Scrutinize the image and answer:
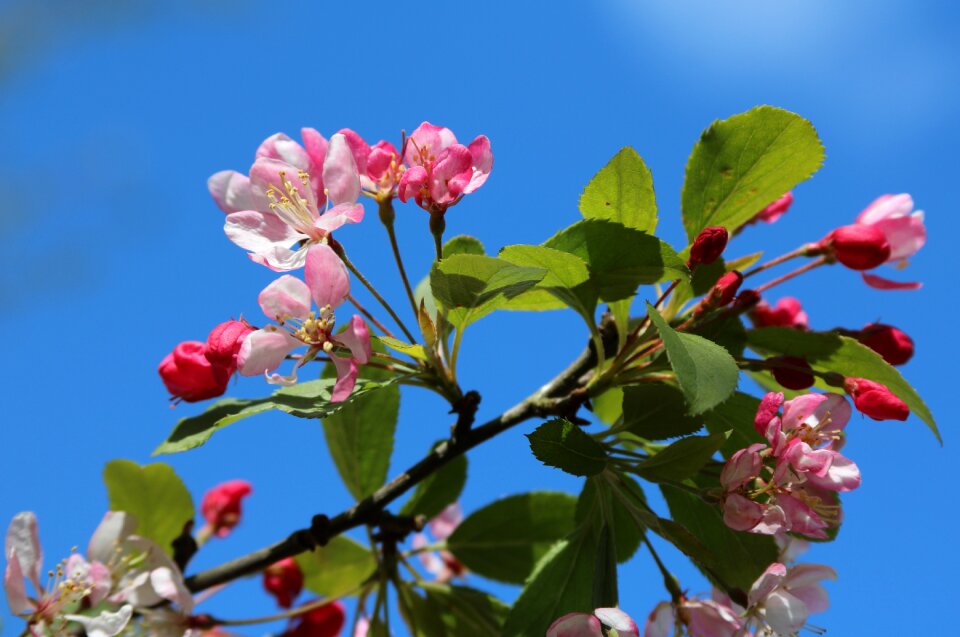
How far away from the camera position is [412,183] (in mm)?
1513

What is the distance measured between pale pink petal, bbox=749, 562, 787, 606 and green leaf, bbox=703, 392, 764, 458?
0.68ft

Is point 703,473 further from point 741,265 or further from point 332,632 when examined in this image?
point 332,632

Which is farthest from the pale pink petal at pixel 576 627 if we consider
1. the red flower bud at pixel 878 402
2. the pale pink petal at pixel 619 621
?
the red flower bud at pixel 878 402

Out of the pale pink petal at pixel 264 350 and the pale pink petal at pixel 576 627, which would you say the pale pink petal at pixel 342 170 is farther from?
the pale pink petal at pixel 576 627

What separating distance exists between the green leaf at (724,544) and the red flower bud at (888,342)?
404 mm

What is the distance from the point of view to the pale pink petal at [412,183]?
1.51 metres

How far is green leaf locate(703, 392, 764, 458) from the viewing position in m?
1.56

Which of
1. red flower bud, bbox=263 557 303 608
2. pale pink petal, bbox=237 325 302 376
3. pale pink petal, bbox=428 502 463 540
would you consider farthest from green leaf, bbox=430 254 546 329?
pale pink petal, bbox=428 502 463 540

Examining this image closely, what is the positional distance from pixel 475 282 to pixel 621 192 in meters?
0.32

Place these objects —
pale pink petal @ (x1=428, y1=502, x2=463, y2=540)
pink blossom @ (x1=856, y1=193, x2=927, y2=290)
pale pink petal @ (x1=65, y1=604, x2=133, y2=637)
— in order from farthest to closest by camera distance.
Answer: pale pink petal @ (x1=428, y1=502, x2=463, y2=540), pink blossom @ (x1=856, y1=193, x2=927, y2=290), pale pink petal @ (x1=65, y1=604, x2=133, y2=637)

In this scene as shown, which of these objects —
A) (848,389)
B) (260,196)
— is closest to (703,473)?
(848,389)

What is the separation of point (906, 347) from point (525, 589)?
79 cm

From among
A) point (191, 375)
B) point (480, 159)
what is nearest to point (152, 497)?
point (191, 375)

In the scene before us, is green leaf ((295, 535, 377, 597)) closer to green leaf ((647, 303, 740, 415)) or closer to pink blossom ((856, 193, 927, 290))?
green leaf ((647, 303, 740, 415))
